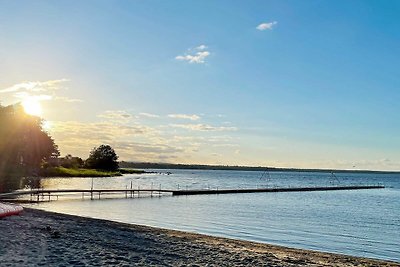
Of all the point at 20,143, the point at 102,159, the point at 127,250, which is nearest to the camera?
the point at 127,250

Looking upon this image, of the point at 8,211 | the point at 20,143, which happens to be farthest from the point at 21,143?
the point at 8,211

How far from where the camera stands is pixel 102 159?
6521 inches

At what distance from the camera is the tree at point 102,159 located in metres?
164

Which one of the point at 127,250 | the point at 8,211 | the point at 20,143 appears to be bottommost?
the point at 127,250

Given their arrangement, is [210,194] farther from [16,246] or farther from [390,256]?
[16,246]

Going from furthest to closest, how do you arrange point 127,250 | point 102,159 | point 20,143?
point 102,159 → point 20,143 → point 127,250

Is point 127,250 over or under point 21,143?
under

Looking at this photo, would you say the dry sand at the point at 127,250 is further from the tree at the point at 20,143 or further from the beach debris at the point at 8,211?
the tree at the point at 20,143

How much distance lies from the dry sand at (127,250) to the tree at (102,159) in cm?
14324

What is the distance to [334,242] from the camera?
1065 inches

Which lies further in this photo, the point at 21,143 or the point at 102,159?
the point at 102,159

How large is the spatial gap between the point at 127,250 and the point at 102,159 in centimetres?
15243

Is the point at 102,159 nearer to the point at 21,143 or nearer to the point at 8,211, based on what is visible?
the point at 21,143

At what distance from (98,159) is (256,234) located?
141m
